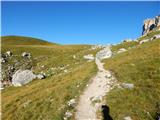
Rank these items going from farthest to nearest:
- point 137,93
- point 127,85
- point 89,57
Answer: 1. point 89,57
2. point 127,85
3. point 137,93

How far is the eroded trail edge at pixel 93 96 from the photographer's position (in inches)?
1177

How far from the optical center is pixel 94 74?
48188 mm

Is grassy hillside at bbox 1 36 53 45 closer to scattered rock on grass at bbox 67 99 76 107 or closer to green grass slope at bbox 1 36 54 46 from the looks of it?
green grass slope at bbox 1 36 54 46

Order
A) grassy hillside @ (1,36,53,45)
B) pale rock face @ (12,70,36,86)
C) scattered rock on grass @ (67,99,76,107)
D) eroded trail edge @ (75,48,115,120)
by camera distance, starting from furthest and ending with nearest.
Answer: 1. grassy hillside @ (1,36,53,45)
2. pale rock face @ (12,70,36,86)
3. scattered rock on grass @ (67,99,76,107)
4. eroded trail edge @ (75,48,115,120)

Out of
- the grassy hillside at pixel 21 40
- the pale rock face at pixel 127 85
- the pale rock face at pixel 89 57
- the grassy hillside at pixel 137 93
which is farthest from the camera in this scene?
the grassy hillside at pixel 21 40

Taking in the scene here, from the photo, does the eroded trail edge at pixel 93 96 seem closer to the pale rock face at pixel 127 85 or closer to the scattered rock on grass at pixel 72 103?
the scattered rock on grass at pixel 72 103

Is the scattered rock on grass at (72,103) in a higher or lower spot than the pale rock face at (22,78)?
lower

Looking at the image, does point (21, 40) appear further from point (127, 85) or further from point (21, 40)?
point (127, 85)

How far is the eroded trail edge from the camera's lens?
29898 millimetres

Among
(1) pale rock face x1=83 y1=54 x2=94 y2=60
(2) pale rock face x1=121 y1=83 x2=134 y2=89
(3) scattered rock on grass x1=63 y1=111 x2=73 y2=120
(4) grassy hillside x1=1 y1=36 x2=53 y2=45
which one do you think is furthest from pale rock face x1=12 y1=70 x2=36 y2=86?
(4) grassy hillside x1=1 y1=36 x2=53 y2=45

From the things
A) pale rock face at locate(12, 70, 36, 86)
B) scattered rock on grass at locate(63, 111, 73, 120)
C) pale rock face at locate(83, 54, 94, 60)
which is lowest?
scattered rock on grass at locate(63, 111, 73, 120)

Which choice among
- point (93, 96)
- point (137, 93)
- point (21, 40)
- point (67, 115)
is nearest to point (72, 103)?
point (93, 96)

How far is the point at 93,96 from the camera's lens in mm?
34812

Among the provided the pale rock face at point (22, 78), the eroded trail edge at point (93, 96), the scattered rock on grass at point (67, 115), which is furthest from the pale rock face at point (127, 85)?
the pale rock face at point (22, 78)
